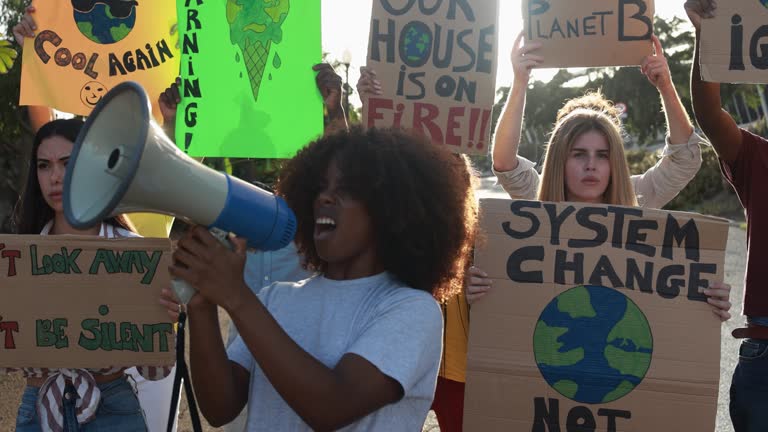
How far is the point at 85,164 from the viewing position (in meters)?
1.76

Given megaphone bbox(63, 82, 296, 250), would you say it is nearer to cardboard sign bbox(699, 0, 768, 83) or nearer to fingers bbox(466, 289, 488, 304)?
fingers bbox(466, 289, 488, 304)

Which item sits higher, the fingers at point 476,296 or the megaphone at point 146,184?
the megaphone at point 146,184

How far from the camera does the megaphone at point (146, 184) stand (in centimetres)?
158

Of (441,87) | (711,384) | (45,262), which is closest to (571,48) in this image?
(441,87)

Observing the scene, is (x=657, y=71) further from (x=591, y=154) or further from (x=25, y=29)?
(x=25, y=29)

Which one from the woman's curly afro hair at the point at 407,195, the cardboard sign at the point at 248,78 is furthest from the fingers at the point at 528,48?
the woman's curly afro hair at the point at 407,195

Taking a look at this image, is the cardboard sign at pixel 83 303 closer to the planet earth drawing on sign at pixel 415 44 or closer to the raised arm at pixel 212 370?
the raised arm at pixel 212 370

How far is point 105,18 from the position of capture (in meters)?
3.88

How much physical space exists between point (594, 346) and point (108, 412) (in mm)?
1469

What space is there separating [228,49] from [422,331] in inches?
87.2

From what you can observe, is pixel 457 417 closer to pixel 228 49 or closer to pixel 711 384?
pixel 711 384

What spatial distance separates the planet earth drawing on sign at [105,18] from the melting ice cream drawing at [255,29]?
42cm

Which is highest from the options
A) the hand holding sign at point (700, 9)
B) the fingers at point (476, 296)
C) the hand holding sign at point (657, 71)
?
the hand holding sign at point (700, 9)

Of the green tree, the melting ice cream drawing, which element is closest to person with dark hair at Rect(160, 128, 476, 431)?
the melting ice cream drawing
